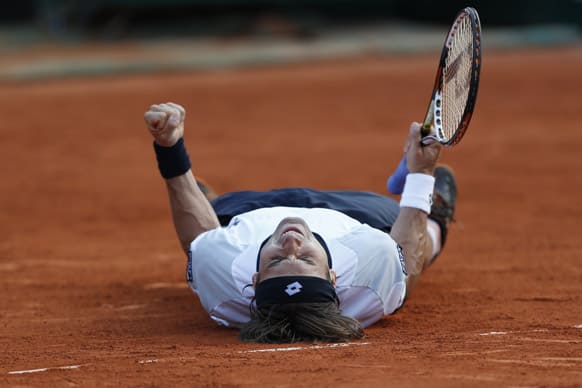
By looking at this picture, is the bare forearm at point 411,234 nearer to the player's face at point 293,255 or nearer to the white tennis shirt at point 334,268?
the white tennis shirt at point 334,268

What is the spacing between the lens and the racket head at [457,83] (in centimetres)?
508

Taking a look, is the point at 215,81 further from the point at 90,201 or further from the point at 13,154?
the point at 90,201

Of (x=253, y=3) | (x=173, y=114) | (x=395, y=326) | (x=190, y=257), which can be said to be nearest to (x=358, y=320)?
(x=395, y=326)

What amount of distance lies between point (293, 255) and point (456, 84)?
139 cm

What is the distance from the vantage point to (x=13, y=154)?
37.7 ft

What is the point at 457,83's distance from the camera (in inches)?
218

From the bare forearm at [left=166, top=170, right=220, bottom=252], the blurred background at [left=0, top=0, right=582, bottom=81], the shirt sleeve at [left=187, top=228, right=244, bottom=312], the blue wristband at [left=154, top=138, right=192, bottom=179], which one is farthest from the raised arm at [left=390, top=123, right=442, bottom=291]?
the blurred background at [left=0, top=0, right=582, bottom=81]

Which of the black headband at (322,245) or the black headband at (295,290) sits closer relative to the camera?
the black headband at (295,290)

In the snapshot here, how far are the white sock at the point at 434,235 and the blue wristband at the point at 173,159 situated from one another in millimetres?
1538

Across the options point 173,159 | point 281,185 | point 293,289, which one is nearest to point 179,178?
point 173,159

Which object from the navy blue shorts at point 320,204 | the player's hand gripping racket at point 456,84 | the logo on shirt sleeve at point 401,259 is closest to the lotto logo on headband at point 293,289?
the logo on shirt sleeve at point 401,259

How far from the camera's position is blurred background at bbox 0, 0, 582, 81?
17969 millimetres

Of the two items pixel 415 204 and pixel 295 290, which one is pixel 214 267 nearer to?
pixel 295 290

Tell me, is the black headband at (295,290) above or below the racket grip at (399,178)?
below
